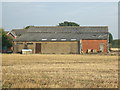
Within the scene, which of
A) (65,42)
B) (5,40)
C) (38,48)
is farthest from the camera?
(5,40)

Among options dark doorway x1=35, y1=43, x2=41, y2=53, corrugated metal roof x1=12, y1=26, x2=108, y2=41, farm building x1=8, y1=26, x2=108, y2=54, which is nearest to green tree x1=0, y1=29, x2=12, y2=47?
corrugated metal roof x1=12, y1=26, x2=108, y2=41

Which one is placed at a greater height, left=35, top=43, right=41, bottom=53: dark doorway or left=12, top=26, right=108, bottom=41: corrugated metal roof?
left=12, top=26, right=108, bottom=41: corrugated metal roof

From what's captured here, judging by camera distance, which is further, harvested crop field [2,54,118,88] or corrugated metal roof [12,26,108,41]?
corrugated metal roof [12,26,108,41]

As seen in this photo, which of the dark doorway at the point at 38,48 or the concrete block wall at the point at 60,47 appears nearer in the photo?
the concrete block wall at the point at 60,47

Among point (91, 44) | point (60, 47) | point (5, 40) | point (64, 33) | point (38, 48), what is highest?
point (64, 33)

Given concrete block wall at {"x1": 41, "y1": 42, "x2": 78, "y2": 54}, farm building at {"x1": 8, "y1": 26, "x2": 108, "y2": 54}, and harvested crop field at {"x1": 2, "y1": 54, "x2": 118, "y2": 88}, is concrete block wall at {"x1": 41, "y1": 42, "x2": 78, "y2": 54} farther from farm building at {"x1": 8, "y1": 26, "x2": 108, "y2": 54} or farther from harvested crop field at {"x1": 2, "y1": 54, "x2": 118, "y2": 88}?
harvested crop field at {"x1": 2, "y1": 54, "x2": 118, "y2": 88}

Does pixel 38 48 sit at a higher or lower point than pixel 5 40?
lower

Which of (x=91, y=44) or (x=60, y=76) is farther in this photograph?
(x=91, y=44)

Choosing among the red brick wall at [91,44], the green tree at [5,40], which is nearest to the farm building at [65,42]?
the red brick wall at [91,44]

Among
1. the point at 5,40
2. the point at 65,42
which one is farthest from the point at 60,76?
the point at 5,40

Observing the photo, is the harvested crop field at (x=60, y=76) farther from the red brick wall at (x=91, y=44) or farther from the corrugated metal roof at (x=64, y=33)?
the corrugated metal roof at (x=64, y=33)

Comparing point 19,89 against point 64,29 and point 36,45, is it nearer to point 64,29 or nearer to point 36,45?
point 36,45

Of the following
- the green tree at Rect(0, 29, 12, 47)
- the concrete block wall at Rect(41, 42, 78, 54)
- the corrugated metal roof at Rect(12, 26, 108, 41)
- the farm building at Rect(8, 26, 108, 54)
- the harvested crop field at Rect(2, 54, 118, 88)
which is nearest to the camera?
the harvested crop field at Rect(2, 54, 118, 88)

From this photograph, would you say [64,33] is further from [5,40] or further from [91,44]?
[5,40]
